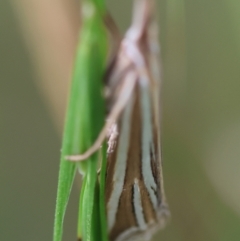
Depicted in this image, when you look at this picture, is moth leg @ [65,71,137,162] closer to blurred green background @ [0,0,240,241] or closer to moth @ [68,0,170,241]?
moth @ [68,0,170,241]

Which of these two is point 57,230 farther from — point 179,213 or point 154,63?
point 179,213

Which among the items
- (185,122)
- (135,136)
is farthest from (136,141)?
(185,122)

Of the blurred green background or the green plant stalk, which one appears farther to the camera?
the blurred green background

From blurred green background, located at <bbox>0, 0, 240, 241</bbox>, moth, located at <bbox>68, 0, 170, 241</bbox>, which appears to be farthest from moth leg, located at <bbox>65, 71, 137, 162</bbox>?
blurred green background, located at <bbox>0, 0, 240, 241</bbox>

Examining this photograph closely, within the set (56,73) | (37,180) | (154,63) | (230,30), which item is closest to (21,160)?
(37,180)

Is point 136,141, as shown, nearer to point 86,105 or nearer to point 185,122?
point 86,105

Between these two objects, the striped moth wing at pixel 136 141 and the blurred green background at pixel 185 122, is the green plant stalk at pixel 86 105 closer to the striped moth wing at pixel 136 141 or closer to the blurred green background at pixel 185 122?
the striped moth wing at pixel 136 141

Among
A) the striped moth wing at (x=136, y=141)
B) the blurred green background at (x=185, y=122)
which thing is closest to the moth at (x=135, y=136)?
the striped moth wing at (x=136, y=141)
